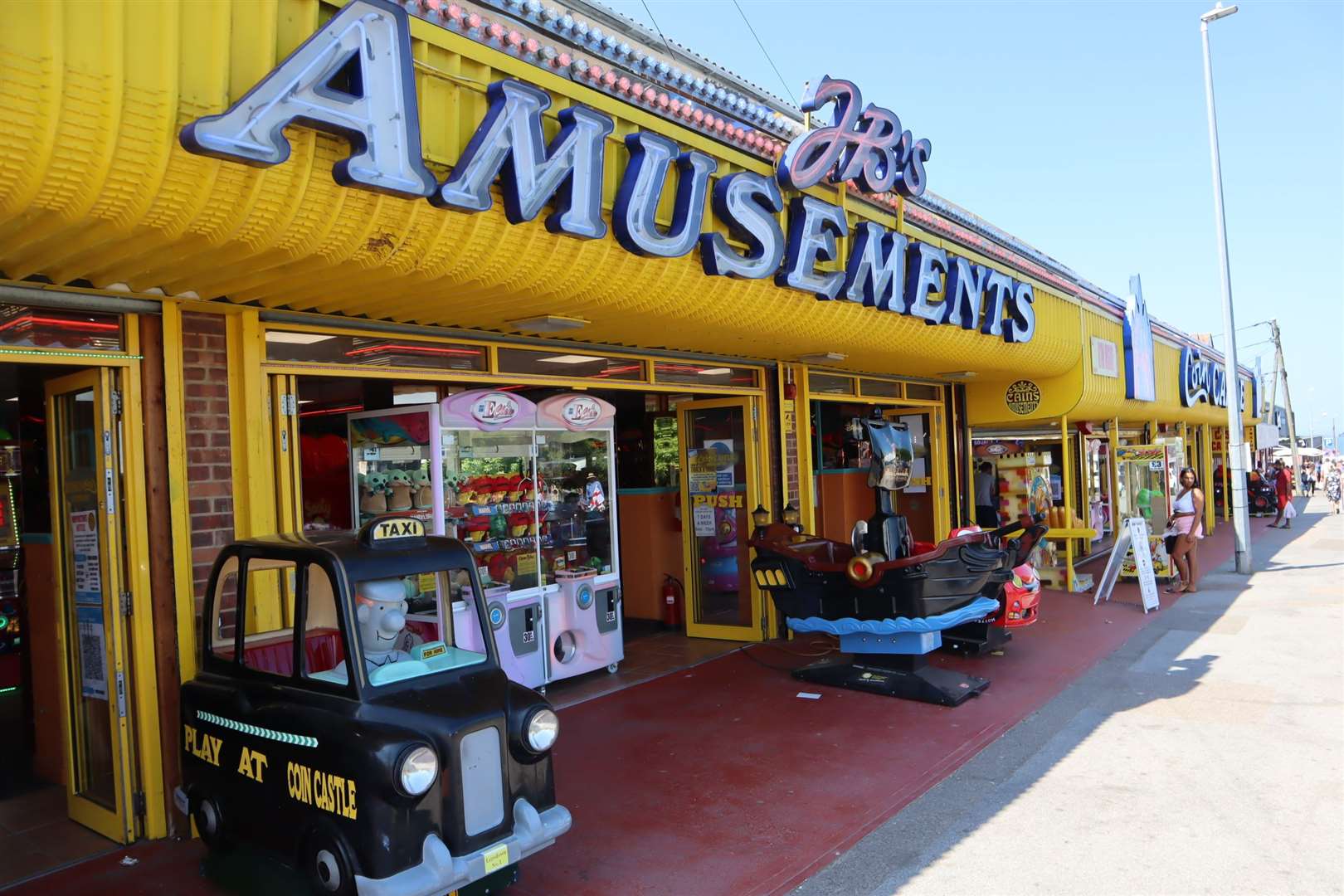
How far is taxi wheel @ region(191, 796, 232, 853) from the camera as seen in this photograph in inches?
165

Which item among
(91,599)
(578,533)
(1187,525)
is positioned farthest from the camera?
(1187,525)

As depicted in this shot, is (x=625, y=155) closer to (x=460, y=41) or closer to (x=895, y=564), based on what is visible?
(x=460, y=41)

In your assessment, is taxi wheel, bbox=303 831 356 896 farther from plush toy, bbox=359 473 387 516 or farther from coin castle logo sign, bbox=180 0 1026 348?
plush toy, bbox=359 473 387 516

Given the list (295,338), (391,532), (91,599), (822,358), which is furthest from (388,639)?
(822,358)

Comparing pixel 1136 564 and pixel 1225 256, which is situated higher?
pixel 1225 256

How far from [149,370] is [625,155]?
2.84 m

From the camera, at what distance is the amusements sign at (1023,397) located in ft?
41.8

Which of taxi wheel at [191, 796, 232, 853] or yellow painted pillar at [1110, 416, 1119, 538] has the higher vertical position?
yellow painted pillar at [1110, 416, 1119, 538]

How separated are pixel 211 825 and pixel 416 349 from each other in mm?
3154

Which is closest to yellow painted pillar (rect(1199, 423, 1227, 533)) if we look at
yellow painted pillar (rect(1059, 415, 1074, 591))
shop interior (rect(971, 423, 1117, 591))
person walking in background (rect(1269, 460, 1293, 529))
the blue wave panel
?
person walking in background (rect(1269, 460, 1293, 529))

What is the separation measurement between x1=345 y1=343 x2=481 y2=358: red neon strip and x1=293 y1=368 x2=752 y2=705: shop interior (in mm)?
354

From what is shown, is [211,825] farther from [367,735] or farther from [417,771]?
[417,771]

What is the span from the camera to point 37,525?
5852mm

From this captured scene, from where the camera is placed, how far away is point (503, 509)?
7.42 meters
